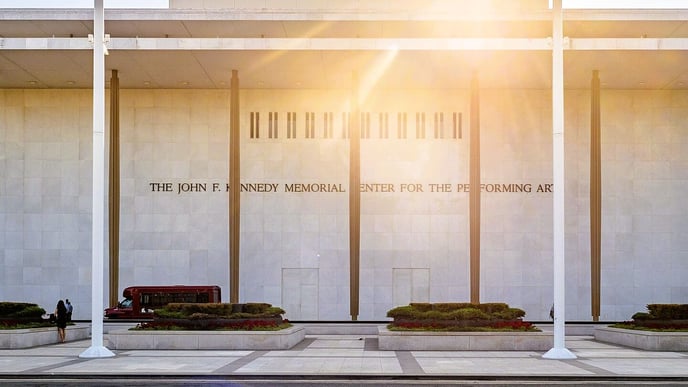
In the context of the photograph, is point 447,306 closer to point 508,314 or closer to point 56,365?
point 508,314

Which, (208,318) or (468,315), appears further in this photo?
(208,318)

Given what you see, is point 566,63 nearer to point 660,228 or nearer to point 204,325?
point 660,228

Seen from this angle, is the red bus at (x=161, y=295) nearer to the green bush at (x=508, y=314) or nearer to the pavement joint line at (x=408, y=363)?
the pavement joint line at (x=408, y=363)

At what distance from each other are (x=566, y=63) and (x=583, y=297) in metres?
11.2

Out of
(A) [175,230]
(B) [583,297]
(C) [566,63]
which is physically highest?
(C) [566,63]

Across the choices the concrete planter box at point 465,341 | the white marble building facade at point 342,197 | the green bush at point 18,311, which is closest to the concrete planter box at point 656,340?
the concrete planter box at point 465,341

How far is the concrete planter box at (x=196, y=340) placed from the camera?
2705 cm

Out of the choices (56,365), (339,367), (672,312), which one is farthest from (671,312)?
(56,365)

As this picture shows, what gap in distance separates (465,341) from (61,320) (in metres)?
13.6

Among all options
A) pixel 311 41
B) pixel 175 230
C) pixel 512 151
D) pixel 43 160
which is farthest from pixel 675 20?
pixel 43 160

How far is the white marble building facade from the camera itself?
40.3 metres

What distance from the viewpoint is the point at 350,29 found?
111 ft

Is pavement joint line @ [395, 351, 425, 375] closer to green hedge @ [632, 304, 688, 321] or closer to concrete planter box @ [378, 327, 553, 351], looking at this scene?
concrete planter box @ [378, 327, 553, 351]

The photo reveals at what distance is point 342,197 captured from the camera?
40969 mm
